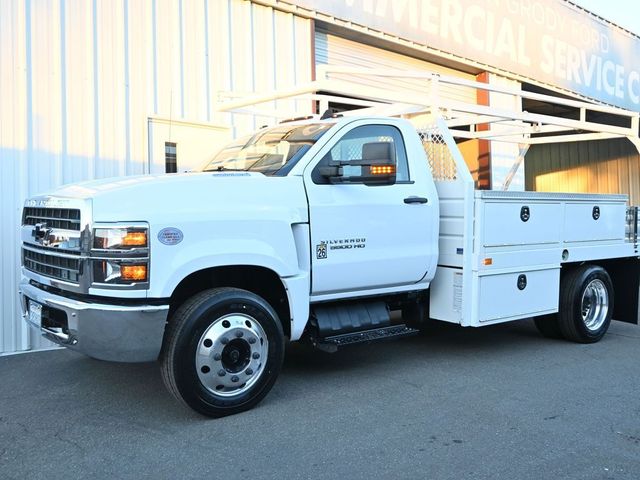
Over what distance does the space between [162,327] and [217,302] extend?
412 mm

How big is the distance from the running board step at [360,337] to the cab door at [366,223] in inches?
15.2

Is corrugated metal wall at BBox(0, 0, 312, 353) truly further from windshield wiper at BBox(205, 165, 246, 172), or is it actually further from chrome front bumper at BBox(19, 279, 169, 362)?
chrome front bumper at BBox(19, 279, 169, 362)

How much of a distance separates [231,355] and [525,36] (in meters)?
12.6

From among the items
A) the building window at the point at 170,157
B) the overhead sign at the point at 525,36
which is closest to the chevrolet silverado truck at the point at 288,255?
the building window at the point at 170,157

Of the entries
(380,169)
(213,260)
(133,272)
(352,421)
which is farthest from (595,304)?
(133,272)

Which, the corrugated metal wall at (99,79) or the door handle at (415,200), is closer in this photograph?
the door handle at (415,200)

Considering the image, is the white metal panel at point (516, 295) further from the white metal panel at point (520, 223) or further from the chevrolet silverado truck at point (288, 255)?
the white metal panel at point (520, 223)

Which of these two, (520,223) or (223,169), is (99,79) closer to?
(223,169)

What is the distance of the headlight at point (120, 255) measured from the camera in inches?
162

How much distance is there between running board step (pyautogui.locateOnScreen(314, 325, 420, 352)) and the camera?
16.9ft

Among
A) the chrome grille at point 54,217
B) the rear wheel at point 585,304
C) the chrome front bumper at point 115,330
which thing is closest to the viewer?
Answer: the chrome front bumper at point 115,330

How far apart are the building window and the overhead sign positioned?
2998 mm

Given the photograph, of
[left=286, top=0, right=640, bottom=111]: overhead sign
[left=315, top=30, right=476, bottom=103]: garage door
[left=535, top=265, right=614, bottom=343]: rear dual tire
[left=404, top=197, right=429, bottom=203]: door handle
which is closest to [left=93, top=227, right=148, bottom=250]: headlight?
[left=404, top=197, right=429, bottom=203]: door handle

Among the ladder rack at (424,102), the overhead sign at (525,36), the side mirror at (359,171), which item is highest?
the overhead sign at (525,36)
